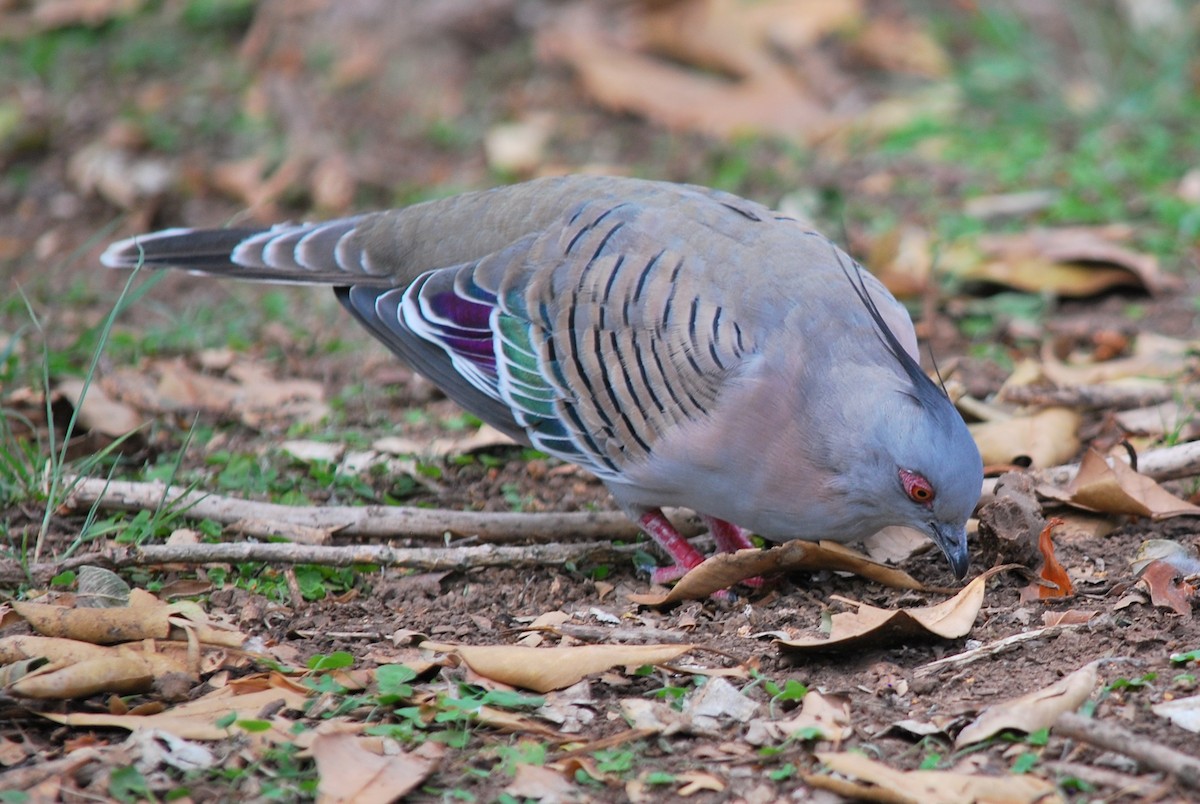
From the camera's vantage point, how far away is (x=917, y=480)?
331 cm

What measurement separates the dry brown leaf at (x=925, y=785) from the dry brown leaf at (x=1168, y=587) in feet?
2.64

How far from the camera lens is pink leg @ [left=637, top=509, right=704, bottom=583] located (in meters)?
3.69

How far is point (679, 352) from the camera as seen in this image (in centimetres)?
354

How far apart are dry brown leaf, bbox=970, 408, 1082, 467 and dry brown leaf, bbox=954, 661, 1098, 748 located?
1377mm

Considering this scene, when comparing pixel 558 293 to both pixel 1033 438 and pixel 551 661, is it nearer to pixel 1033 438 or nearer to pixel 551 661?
pixel 551 661

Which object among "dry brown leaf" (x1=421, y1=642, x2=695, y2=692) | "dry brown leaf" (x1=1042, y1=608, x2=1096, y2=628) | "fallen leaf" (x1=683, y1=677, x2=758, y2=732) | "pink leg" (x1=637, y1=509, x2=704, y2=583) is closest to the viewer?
"fallen leaf" (x1=683, y1=677, x2=758, y2=732)

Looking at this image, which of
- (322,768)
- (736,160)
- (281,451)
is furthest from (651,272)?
(736,160)

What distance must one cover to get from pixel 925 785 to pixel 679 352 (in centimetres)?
138

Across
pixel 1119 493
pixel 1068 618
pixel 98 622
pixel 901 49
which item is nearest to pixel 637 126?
pixel 901 49

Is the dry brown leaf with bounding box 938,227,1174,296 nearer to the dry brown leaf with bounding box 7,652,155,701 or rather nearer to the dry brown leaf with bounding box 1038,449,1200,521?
the dry brown leaf with bounding box 1038,449,1200,521

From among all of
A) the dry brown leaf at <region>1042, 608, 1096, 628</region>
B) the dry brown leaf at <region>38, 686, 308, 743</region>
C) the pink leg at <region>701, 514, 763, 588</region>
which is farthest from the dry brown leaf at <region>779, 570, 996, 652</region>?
the dry brown leaf at <region>38, 686, 308, 743</region>

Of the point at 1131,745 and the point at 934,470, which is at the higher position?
the point at 934,470

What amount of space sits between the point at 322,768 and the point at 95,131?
5.65m

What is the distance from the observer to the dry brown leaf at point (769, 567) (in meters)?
3.42
